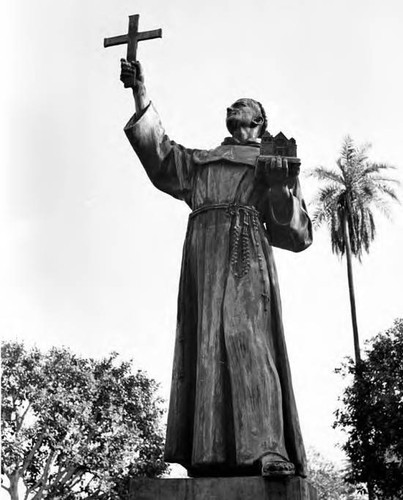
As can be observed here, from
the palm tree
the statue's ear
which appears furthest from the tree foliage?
the statue's ear

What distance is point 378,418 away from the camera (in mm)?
27500

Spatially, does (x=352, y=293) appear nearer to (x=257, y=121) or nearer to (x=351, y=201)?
(x=351, y=201)

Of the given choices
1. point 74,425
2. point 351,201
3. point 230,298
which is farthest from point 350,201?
point 230,298

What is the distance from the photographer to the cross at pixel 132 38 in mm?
5868

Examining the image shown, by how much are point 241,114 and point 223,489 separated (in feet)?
10.8

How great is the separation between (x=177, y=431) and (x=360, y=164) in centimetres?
3403

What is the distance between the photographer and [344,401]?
29.5 m

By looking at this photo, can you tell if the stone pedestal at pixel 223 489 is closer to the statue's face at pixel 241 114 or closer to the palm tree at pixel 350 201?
the statue's face at pixel 241 114

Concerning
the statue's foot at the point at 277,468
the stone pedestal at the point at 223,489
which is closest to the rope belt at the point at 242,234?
the statue's foot at the point at 277,468

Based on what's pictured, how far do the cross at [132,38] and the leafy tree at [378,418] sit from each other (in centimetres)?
2339

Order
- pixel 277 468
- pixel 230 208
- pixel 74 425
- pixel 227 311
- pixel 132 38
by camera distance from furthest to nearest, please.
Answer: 1. pixel 74 425
2. pixel 132 38
3. pixel 230 208
4. pixel 227 311
5. pixel 277 468

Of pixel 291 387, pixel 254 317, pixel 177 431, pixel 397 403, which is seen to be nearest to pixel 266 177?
pixel 254 317

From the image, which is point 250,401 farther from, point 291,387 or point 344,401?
point 344,401

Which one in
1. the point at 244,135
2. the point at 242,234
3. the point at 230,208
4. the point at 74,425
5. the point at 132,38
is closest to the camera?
the point at 242,234
